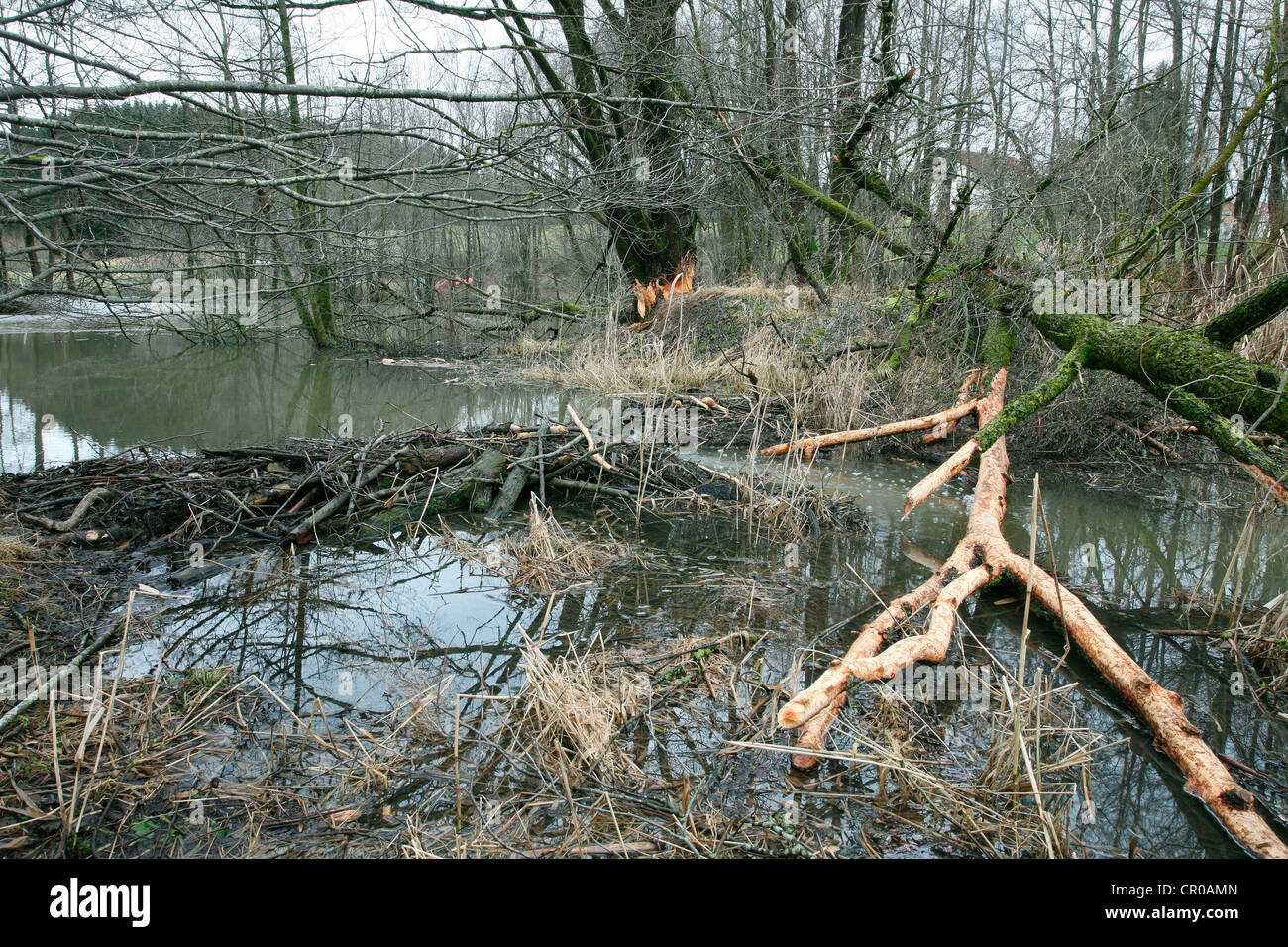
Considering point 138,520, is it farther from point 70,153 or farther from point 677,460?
point 677,460

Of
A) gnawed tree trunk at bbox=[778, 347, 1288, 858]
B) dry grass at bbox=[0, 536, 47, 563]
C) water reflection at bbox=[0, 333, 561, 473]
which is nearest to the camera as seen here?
gnawed tree trunk at bbox=[778, 347, 1288, 858]

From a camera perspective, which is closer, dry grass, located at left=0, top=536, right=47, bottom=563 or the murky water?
the murky water

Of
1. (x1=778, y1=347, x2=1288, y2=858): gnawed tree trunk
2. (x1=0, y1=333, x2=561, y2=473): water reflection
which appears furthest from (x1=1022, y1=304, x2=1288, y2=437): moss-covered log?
(x1=0, y1=333, x2=561, y2=473): water reflection

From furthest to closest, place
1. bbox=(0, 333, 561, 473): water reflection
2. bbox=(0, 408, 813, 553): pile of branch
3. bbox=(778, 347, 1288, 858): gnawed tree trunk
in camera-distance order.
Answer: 1. bbox=(0, 333, 561, 473): water reflection
2. bbox=(0, 408, 813, 553): pile of branch
3. bbox=(778, 347, 1288, 858): gnawed tree trunk

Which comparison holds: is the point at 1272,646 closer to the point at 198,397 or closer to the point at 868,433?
the point at 868,433

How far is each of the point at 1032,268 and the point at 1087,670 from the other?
5159 millimetres

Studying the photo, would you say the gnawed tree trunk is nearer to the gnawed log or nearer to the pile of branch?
the gnawed log

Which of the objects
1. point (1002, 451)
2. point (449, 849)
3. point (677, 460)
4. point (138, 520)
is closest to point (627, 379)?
point (677, 460)

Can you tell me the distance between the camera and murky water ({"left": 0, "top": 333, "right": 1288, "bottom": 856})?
123 inches

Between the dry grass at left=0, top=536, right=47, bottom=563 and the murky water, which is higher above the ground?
the dry grass at left=0, top=536, right=47, bottom=563

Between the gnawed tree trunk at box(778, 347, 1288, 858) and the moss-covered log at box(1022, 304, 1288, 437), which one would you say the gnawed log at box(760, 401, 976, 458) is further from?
the gnawed tree trunk at box(778, 347, 1288, 858)

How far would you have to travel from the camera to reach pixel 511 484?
6395 mm

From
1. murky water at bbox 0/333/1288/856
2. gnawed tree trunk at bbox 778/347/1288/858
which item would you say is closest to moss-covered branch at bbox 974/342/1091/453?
gnawed tree trunk at bbox 778/347/1288/858

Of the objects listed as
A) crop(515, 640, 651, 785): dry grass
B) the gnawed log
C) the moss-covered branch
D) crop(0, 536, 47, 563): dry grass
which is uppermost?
the moss-covered branch
